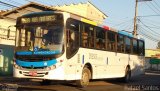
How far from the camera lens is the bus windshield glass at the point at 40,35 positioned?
16.2m

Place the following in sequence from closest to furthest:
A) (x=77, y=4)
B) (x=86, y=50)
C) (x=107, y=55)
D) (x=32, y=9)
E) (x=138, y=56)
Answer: (x=86, y=50), (x=107, y=55), (x=138, y=56), (x=32, y=9), (x=77, y=4)

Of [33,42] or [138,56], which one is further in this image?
[138,56]

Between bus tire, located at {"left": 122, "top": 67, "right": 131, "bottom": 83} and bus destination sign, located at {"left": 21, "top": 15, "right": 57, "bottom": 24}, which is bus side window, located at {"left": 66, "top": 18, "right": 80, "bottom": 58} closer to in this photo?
bus destination sign, located at {"left": 21, "top": 15, "right": 57, "bottom": 24}

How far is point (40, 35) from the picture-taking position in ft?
54.3

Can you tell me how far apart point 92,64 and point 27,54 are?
4.13 m

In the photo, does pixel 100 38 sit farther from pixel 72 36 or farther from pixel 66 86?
pixel 72 36

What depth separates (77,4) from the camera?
196 ft

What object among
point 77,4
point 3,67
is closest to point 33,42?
point 3,67

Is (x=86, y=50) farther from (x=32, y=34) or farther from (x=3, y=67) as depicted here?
(x=3, y=67)

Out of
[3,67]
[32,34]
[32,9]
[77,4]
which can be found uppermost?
[77,4]

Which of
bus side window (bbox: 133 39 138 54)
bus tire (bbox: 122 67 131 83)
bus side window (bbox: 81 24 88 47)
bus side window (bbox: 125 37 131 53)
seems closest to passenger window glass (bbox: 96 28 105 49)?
bus side window (bbox: 81 24 88 47)

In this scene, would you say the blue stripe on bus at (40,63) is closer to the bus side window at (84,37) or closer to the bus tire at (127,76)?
the bus side window at (84,37)

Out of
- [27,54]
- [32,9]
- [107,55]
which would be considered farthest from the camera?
[32,9]

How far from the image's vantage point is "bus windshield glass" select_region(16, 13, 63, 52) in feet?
53.3
